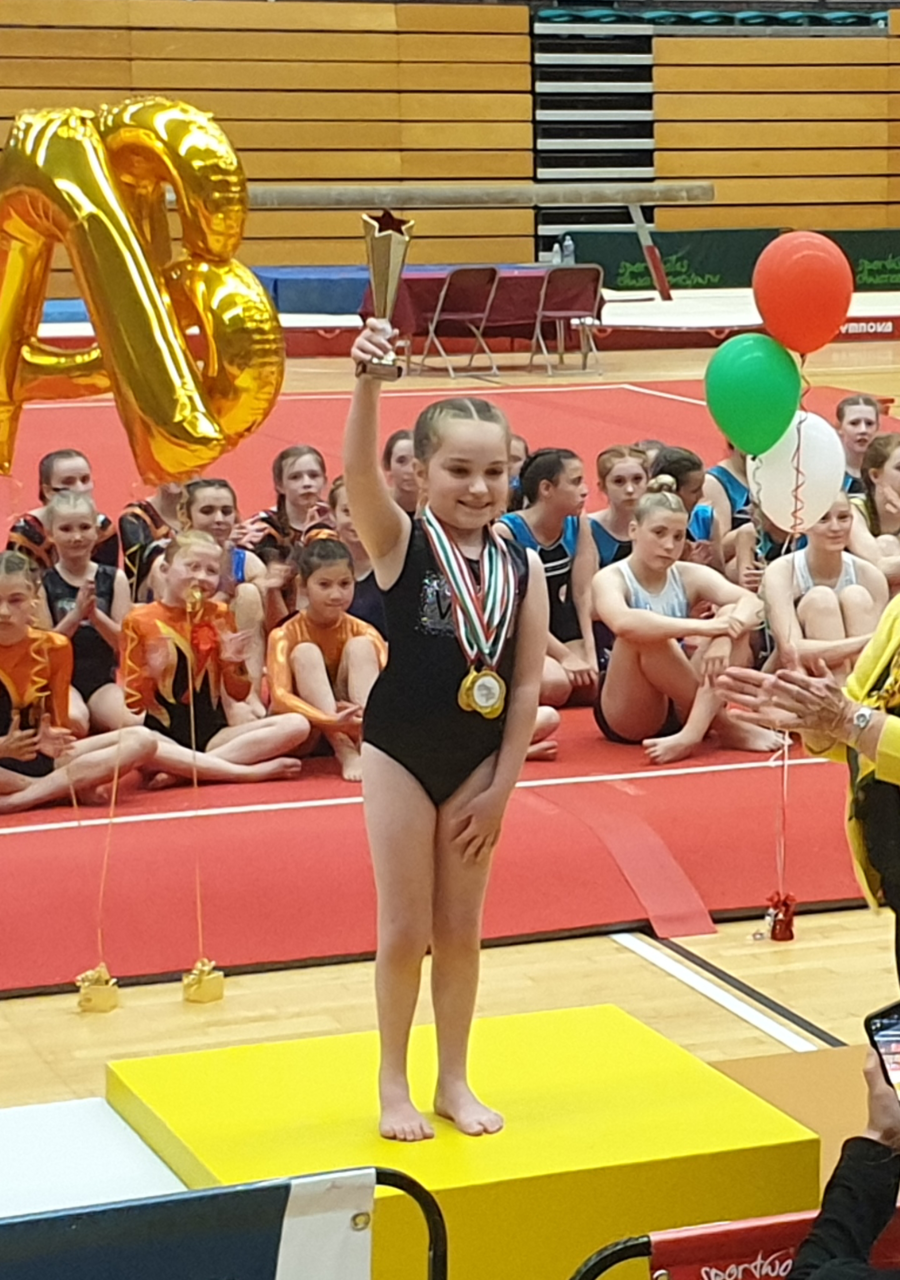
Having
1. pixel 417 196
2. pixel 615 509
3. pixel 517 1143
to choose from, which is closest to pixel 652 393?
pixel 615 509

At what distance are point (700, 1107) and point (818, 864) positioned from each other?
219 cm

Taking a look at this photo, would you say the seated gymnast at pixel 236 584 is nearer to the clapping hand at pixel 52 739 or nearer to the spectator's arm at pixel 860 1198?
the clapping hand at pixel 52 739

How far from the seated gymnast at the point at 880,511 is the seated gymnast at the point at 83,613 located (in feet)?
8.05

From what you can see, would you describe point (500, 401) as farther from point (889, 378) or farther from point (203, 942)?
point (203, 942)

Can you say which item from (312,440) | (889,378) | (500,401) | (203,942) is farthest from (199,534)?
(889,378)

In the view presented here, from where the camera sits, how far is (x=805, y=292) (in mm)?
5094

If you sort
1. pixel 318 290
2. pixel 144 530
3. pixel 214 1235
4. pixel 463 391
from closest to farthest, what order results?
1. pixel 214 1235
2. pixel 144 530
3. pixel 463 391
4. pixel 318 290

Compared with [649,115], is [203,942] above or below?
below

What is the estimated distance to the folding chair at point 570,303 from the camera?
13.4 meters

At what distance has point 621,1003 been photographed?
4.67m

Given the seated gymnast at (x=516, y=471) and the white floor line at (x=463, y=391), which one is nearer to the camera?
the seated gymnast at (x=516, y=471)

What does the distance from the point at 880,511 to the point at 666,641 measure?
1236mm

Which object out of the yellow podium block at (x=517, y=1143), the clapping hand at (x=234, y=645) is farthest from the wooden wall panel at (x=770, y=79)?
the yellow podium block at (x=517, y=1143)

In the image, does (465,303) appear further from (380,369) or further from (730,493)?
(380,369)
